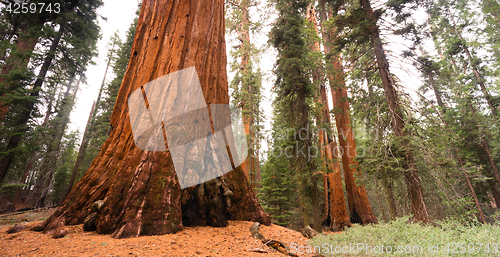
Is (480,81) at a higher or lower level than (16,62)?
higher

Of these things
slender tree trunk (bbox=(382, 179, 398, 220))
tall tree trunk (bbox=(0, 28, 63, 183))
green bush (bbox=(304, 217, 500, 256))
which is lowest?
green bush (bbox=(304, 217, 500, 256))

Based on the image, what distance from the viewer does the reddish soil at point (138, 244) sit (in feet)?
7.27

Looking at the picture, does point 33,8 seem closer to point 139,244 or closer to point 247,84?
point 247,84

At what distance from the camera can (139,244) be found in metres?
2.38

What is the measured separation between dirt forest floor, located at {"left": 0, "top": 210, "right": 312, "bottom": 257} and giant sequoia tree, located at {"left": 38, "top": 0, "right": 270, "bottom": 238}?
21 cm

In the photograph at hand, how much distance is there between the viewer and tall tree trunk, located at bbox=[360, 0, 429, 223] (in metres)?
4.57

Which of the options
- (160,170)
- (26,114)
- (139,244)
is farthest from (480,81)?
(26,114)

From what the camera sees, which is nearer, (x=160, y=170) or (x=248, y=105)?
(x=160, y=170)

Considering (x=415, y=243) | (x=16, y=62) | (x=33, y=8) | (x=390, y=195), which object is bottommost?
(x=415, y=243)

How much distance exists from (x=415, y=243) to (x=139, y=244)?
339 centimetres

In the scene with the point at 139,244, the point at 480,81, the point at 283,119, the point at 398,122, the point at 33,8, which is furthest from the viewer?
the point at 480,81

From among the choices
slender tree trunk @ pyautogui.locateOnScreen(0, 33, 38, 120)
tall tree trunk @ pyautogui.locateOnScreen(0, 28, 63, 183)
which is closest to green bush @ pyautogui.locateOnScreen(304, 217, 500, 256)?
tall tree trunk @ pyautogui.locateOnScreen(0, 28, 63, 183)

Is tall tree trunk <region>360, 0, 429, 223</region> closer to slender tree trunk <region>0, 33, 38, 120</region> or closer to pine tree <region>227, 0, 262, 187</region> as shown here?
pine tree <region>227, 0, 262, 187</region>

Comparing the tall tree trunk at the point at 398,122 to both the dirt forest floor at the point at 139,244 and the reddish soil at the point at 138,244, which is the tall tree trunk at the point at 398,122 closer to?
the dirt forest floor at the point at 139,244
